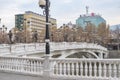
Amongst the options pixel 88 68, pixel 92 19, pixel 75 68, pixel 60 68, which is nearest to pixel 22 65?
pixel 60 68

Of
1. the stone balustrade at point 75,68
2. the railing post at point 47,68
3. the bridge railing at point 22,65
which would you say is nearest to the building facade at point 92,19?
the bridge railing at point 22,65

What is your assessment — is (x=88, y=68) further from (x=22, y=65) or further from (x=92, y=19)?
(x=92, y=19)

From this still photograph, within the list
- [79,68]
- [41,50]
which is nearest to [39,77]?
[79,68]

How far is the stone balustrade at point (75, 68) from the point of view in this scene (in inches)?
534

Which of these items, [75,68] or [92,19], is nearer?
[75,68]

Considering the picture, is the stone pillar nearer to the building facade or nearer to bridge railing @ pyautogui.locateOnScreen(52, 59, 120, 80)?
bridge railing @ pyautogui.locateOnScreen(52, 59, 120, 80)

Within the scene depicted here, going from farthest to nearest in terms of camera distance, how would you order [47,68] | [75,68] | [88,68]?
[47,68]
[75,68]
[88,68]

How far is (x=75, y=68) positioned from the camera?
563 inches

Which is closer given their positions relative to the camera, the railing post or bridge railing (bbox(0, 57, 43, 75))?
the railing post

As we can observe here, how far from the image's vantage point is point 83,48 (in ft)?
214

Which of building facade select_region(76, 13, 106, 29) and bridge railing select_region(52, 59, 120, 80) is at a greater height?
building facade select_region(76, 13, 106, 29)

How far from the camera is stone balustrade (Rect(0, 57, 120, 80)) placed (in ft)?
44.5

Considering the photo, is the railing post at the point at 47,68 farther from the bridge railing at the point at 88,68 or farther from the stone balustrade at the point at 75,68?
the bridge railing at the point at 88,68

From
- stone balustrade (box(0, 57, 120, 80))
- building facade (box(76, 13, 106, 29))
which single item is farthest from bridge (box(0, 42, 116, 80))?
building facade (box(76, 13, 106, 29))
